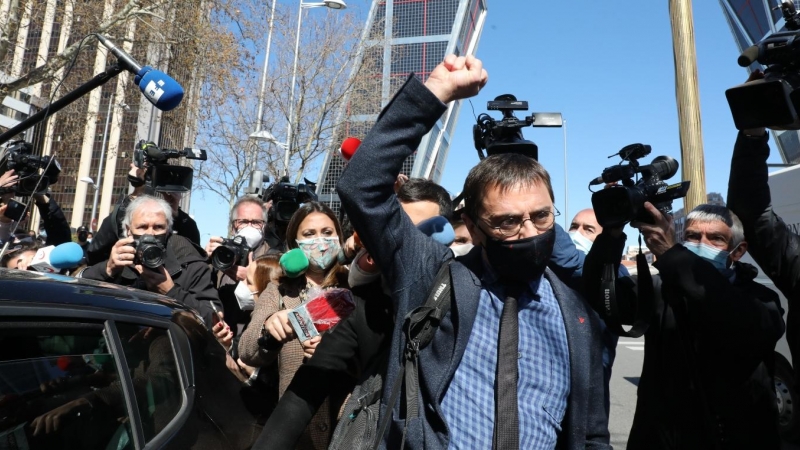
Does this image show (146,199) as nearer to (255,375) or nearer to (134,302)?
(255,375)

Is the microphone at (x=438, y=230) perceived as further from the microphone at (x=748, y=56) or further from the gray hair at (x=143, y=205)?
the gray hair at (x=143, y=205)

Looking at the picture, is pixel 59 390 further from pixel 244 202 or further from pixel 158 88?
pixel 244 202

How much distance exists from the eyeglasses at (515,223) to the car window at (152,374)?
1060mm

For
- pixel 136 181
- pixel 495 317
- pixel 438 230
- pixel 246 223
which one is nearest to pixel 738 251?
pixel 438 230

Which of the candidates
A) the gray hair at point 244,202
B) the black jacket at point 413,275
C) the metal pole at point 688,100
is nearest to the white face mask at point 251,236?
the gray hair at point 244,202

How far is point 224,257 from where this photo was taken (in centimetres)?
352

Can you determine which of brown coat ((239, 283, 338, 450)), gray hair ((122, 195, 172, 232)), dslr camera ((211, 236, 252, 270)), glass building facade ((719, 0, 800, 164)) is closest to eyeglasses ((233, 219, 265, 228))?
gray hair ((122, 195, 172, 232))

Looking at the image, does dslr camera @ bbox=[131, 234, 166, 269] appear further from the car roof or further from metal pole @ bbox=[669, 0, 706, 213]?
metal pole @ bbox=[669, 0, 706, 213]

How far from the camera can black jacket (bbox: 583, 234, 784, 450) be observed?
7.89ft

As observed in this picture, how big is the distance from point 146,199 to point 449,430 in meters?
2.59

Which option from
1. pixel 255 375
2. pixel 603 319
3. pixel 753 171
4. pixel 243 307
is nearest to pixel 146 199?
pixel 243 307

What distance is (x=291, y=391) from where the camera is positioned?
2.07m

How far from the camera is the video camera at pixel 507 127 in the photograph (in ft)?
8.33

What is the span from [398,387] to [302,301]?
1.26 metres
